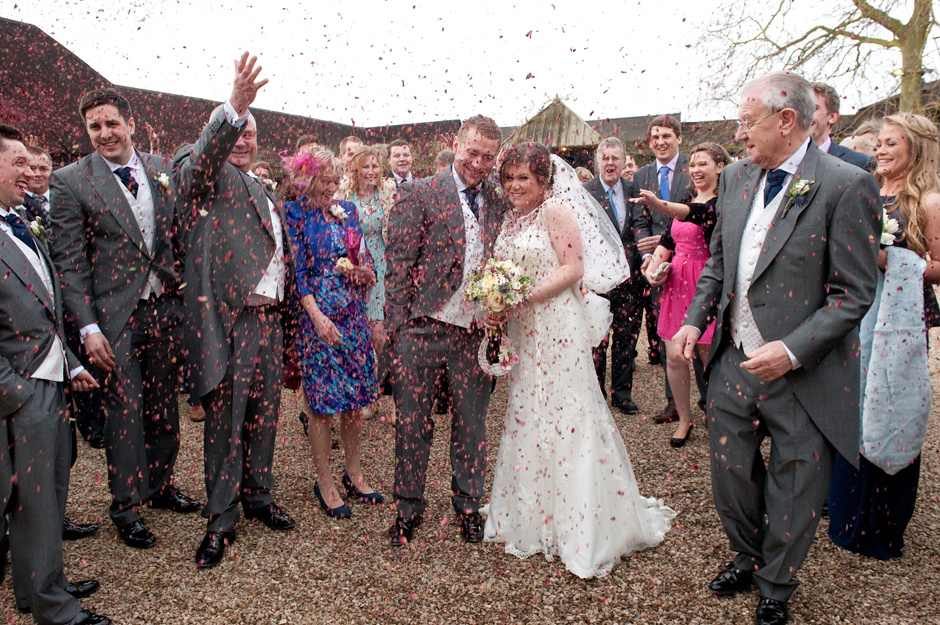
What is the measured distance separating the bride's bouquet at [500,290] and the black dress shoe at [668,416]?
2771 mm

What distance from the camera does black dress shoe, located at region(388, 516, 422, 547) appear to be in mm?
3838

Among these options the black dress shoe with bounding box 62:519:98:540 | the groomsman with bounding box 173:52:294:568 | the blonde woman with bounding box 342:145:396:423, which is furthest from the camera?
the blonde woman with bounding box 342:145:396:423

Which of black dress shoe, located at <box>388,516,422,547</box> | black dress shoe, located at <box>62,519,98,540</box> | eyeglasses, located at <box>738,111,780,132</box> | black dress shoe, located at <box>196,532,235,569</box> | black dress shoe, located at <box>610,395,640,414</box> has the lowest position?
black dress shoe, located at <box>62,519,98,540</box>

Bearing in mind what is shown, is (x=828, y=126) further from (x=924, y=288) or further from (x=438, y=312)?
(x=438, y=312)

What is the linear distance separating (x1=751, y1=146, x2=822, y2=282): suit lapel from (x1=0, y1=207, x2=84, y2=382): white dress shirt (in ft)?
11.4

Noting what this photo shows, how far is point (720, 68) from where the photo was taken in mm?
12867

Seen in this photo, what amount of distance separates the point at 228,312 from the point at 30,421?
1.18 metres

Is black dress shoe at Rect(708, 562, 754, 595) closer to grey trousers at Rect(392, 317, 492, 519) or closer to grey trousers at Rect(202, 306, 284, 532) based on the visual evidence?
grey trousers at Rect(392, 317, 492, 519)

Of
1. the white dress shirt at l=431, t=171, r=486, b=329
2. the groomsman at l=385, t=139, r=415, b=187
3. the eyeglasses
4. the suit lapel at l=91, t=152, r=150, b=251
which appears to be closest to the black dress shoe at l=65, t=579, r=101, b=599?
the suit lapel at l=91, t=152, r=150, b=251

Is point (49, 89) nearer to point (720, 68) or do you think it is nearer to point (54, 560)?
point (54, 560)

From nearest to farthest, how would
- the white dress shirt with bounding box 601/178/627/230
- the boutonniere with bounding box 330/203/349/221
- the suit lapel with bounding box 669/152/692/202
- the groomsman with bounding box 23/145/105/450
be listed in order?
the boutonniere with bounding box 330/203/349/221
the groomsman with bounding box 23/145/105/450
the suit lapel with bounding box 669/152/692/202
the white dress shirt with bounding box 601/178/627/230

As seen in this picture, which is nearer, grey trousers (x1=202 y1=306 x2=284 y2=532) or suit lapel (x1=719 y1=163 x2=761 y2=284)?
suit lapel (x1=719 y1=163 x2=761 y2=284)

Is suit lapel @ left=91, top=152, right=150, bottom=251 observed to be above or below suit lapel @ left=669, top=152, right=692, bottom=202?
below

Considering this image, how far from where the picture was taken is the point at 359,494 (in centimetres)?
450
